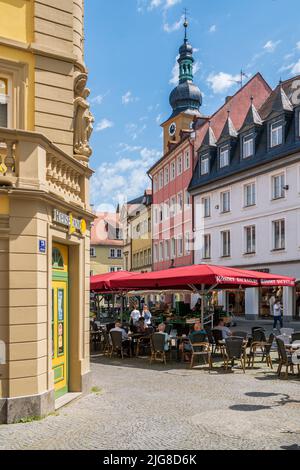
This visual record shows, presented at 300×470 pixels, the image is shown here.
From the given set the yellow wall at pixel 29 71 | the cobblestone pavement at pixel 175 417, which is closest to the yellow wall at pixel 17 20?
the yellow wall at pixel 29 71

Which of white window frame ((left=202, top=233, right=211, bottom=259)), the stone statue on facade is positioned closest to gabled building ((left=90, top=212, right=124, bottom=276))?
white window frame ((left=202, top=233, right=211, bottom=259))

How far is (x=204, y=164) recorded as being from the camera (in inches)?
1652

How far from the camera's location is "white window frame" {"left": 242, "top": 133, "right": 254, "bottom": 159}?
35875 mm

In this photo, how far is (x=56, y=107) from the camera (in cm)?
1043

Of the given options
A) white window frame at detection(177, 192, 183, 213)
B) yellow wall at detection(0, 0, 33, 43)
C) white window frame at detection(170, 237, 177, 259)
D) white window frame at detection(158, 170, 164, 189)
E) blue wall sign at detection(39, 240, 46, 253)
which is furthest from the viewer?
white window frame at detection(158, 170, 164, 189)

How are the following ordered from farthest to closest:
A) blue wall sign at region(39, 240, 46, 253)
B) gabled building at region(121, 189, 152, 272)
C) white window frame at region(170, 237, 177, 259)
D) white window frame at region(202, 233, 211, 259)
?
1. gabled building at region(121, 189, 152, 272)
2. white window frame at region(170, 237, 177, 259)
3. white window frame at region(202, 233, 211, 259)
4. blue wall sign at region(39, 240, 46, 253)

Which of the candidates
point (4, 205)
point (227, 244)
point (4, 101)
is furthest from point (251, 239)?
point (4, 205)

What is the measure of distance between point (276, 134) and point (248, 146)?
3.17 meters

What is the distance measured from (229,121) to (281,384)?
30.4 m

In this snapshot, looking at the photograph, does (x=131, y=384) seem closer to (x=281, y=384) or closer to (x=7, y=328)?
(x=281, y=384)

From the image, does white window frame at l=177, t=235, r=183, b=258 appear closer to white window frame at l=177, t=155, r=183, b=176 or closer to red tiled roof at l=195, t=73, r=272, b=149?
white window frame at l=177, t=155, r=183, b=176

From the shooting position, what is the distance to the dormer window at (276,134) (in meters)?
33.0

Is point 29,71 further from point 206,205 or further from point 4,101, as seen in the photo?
point 206,205
